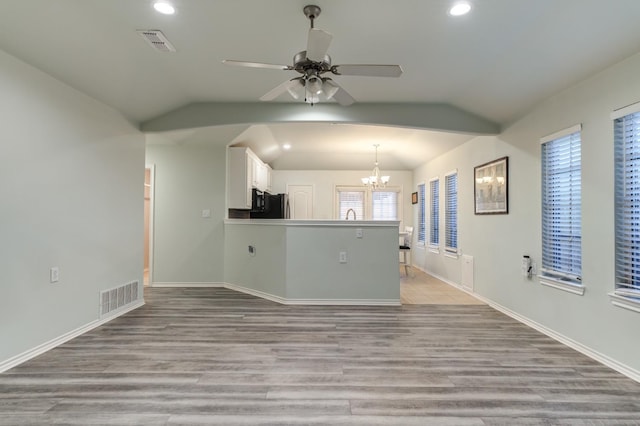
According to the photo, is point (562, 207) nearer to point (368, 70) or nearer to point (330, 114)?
point (368, 70)

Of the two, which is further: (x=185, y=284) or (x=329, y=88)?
(x=185, y=284)

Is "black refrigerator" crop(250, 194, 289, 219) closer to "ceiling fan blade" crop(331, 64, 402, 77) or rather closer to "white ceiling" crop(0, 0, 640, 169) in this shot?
"white ceiling" crop(0, 0, 640, 169)

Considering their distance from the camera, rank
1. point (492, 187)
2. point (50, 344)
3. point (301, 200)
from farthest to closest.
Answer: point (301, 200) → point (492, 187) → point (50, 344)

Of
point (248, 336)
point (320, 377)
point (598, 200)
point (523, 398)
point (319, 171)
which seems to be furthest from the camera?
point (319, 171)

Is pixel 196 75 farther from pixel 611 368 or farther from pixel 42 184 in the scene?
pixel 611 368

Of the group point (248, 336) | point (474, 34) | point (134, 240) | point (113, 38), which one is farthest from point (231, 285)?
point (474, 34)

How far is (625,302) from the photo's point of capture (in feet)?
8.38

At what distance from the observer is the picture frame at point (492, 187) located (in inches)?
165

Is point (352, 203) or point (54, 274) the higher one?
point (352, 203)

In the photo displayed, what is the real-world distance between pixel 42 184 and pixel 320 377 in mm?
2872

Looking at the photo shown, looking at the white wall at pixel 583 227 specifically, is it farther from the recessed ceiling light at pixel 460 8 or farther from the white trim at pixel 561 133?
the recessed ceiling light at pixel 460 8

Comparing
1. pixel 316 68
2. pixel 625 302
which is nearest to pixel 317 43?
pixel 316 68

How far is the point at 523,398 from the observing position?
2.19m

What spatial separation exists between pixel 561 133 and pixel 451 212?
113 inches
